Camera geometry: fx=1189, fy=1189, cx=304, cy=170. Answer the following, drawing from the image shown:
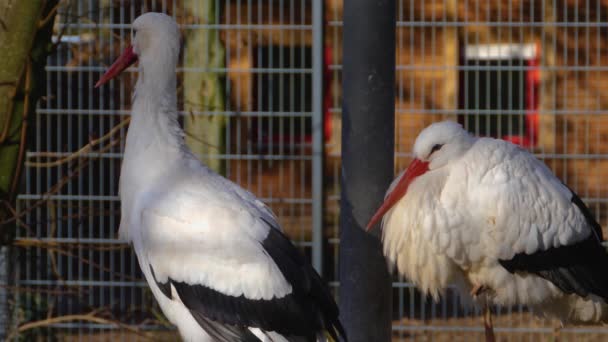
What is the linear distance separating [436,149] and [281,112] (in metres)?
1.60

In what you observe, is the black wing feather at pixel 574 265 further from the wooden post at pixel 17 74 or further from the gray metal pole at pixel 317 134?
the wooden post at pixel 17 74

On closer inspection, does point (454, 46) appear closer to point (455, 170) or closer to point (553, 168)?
point (553, 168)

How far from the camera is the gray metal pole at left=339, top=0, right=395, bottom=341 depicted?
14.2 ft

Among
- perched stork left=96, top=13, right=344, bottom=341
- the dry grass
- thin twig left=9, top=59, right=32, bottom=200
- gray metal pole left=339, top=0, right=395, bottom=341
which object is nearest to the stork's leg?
gray metal pole left=339, top=0, right=395, bottom=341

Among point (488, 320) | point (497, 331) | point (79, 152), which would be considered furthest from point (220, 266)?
point (497, 331)

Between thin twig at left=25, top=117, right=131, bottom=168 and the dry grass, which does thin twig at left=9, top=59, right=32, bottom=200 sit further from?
the dry grass

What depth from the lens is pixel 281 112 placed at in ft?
21.3

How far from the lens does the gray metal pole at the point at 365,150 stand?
4340 millimetres

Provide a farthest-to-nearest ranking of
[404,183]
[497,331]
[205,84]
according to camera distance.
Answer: [497,331] → [205,84] → [404,183]

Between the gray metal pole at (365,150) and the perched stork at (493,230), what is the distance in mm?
329

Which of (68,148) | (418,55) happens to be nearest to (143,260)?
(68,148)

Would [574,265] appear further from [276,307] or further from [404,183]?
[276,307]

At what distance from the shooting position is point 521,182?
4.89 metres

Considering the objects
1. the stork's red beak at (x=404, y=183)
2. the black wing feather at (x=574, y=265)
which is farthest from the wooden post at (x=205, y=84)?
the black wing feather at (x=574, y=265)
